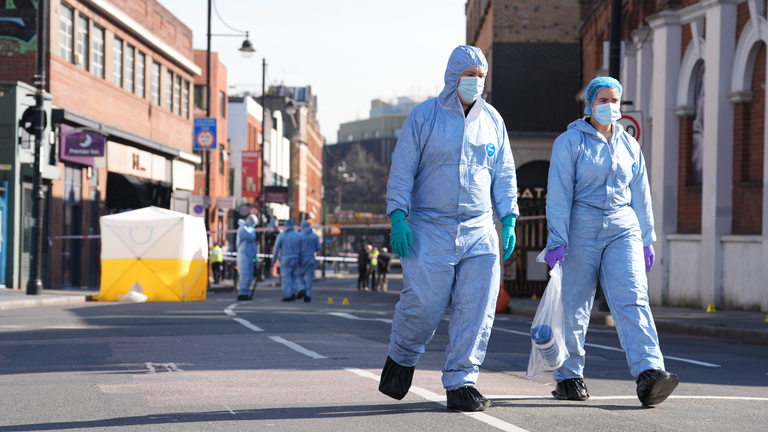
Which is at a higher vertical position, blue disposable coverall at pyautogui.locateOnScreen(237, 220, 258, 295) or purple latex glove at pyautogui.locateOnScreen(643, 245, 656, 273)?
purple latex glove at pyautogui.locateOnScreen(643, 245, 656, 273)

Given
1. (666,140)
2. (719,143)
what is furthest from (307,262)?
(719,143)

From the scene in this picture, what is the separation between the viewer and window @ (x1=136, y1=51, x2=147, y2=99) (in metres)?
33.2

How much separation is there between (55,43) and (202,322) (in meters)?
15.4

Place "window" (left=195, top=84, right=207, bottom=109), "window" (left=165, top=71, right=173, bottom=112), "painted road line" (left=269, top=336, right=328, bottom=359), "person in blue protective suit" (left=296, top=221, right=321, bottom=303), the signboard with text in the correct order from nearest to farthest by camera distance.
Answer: "painted road line" (left=269, top=336, right=328, bottom=359)
"person in blue protective suit" (left=296, top=221, right=321, bottom=303)
"window" (left=165, top=71, right=173, bottom=112)
"window" (left=195, top=84, right=207, bottom=109)
the signboard with text

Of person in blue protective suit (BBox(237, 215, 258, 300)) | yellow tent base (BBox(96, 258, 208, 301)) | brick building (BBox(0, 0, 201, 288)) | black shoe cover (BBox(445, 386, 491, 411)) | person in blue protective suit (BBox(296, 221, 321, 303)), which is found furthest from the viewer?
brick building (BBox(0, 0, 201, 288))

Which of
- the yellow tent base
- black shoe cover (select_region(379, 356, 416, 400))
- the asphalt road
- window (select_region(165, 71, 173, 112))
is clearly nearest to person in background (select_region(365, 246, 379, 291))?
window (select_region(165, 71, 173, 112))

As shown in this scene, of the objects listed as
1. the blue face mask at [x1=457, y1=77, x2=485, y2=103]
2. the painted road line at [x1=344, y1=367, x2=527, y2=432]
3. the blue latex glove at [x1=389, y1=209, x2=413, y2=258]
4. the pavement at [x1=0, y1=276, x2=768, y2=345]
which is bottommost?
the pavement at [x1=0, y1=276, x2=768, y2=345]

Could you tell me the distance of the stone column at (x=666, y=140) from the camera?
845 inches

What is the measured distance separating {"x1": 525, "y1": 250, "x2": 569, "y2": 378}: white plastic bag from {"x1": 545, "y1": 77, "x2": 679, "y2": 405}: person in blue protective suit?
0.21 ft

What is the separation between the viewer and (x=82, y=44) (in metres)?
28.0

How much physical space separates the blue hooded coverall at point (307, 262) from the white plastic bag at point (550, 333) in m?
16.2

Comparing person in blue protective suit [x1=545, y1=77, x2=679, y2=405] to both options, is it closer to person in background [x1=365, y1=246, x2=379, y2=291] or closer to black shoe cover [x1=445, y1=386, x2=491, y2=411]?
black shoe cover [x1=445, y1=386, x2=491, y2=411]

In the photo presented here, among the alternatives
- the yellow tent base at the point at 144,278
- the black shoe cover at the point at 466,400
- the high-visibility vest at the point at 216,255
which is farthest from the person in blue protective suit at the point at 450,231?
the high-visibility vest at the point at 216,255

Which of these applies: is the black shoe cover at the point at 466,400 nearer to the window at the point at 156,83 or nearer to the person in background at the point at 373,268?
the window at the point at 156,83
